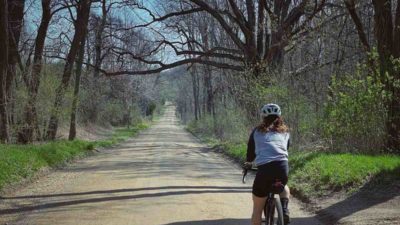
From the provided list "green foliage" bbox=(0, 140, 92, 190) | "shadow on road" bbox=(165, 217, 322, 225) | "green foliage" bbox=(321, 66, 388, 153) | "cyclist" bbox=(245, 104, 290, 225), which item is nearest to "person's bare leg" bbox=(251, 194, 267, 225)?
"cyclist" bbox=(245, 104, 290, 225)

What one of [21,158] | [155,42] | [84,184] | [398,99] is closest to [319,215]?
[398,99]

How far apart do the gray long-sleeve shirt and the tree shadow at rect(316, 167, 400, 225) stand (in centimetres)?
292

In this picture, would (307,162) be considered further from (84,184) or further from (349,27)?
(349,27)

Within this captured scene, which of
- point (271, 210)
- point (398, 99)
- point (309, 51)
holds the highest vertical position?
point (309, 51)

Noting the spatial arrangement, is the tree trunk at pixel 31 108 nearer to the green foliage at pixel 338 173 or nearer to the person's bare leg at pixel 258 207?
the green foliage at pixel 338 173

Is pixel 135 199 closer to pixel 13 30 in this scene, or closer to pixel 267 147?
pixel 267 147

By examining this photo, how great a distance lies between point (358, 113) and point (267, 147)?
863 cm

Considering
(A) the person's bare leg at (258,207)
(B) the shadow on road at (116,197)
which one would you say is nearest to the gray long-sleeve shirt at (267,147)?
(A) the person's bare leg at (258,207)

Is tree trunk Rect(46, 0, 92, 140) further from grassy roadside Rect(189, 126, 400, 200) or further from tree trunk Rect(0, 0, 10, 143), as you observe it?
grassy roadside Rect(189, 126, 400, 200)

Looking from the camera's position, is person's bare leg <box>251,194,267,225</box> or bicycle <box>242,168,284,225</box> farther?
person's bare leg <box>251,194,267,225</box>

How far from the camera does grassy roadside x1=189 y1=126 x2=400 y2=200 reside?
36.5 feet

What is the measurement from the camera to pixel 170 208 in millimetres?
10242

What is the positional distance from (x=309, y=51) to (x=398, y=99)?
55.0ft

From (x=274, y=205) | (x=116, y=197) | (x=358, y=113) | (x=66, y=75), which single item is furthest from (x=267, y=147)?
(x=66, y=75)
